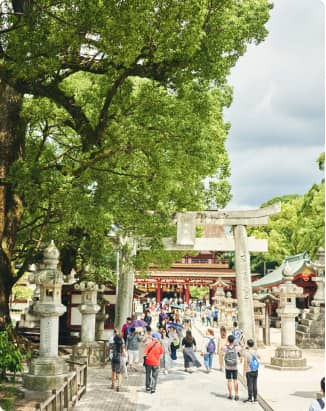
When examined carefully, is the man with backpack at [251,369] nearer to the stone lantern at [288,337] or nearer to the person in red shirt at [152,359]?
the person in red shirt at [152,359]

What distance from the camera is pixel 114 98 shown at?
42.2 ft

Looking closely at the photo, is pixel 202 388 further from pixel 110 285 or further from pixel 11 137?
pixel 110 285

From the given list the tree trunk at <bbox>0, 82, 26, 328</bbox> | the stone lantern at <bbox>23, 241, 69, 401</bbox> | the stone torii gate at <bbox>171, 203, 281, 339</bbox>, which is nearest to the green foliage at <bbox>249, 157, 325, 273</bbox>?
the stone torii gate at <bbox>171, 203, 281, 339</bbox>

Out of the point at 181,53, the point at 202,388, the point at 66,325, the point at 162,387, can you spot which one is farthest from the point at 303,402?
the point at 66,325

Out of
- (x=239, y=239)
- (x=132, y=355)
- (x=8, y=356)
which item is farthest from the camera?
(x=239, y=239)

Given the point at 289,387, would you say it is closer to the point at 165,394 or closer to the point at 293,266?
the point at 165,394

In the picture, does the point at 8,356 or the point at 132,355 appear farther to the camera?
the point at 132,355

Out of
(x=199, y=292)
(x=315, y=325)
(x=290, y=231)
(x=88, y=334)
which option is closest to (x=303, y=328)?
(x=315, y=325)

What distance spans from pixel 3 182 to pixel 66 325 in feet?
33.3

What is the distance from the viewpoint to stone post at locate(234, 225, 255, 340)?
67.6 ft

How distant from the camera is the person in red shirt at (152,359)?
39.0ft

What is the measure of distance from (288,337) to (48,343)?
8676 mm

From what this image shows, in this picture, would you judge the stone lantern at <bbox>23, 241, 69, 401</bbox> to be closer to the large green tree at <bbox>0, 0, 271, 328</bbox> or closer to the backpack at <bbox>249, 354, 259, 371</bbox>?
the large green tree at <bbox>0, 0, 271, 328</bbox>

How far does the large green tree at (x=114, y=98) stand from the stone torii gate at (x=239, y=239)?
5.78 metres
